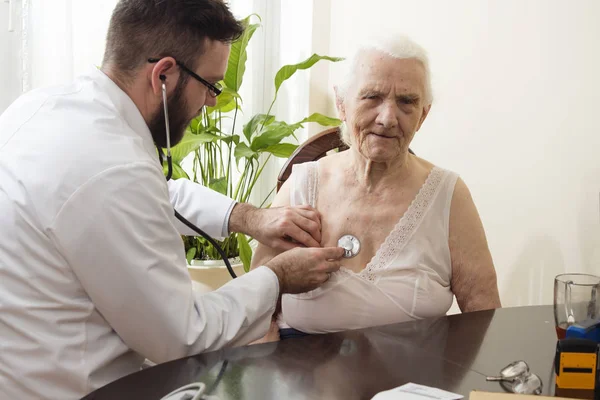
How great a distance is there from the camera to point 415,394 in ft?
3.43

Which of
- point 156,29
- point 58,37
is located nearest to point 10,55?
point 58,37

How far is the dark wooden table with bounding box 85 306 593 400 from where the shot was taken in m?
1.07

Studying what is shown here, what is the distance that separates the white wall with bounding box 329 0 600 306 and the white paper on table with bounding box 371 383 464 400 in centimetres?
140

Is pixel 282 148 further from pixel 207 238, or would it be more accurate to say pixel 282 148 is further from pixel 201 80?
pixel 201 80

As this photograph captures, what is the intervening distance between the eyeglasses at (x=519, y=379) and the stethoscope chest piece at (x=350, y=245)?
64 cm

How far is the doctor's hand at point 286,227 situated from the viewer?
1751mm

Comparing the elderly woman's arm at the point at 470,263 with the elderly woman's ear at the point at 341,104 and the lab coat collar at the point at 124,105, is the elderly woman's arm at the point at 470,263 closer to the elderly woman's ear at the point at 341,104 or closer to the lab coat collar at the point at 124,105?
the elderly woman's ear at the point at 341,104

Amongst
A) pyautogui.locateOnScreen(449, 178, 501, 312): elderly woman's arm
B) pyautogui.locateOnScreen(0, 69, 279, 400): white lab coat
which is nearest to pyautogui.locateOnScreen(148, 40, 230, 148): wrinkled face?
pyautogui.locateOnScreen(0, 69, 279, 400): white lab coat

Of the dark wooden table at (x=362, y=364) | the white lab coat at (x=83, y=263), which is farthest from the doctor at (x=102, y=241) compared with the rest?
the dark wooden table at (x=362, y=364)

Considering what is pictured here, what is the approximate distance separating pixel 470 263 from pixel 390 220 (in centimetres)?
22

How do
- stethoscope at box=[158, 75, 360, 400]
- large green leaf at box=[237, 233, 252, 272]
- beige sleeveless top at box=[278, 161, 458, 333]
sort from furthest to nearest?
large green leaf at box=[237, 233, 252, 272] < beige sleeveless top at box=[278, 161, 458, 333] < stethoscope at box=[158, 75, 360, 400]

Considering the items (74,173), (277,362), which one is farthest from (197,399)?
(74,173)

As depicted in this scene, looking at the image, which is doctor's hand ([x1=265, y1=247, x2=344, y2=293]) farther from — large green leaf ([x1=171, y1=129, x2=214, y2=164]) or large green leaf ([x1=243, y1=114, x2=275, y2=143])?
large green leaf ([x1=243, y1=114, x2=275, y2=143])

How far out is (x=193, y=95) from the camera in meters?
1.47
